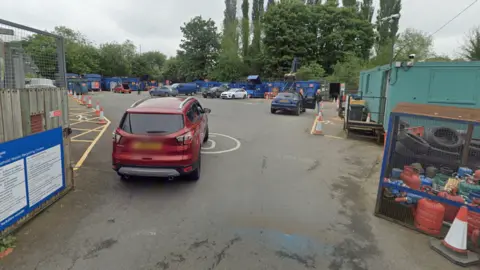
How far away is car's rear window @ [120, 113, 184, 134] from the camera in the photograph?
5258 millimetres

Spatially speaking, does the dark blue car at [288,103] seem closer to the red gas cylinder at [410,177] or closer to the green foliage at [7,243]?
the red gas cylinder at [410,177]

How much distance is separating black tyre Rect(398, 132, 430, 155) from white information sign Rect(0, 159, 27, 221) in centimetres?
582

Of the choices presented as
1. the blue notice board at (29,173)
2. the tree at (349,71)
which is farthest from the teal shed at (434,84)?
the tree at (349,71)

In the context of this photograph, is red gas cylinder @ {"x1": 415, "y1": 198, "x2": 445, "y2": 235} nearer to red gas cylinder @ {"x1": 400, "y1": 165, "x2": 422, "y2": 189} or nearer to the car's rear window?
red gas cylinder @ {"x1": 400, "y1": 165, "x2": 422, "y2": 189}

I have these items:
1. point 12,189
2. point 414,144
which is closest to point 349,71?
point 414,144

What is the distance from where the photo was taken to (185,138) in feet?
17.2

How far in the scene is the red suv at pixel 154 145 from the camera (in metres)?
5.11

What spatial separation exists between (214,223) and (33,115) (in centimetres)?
305

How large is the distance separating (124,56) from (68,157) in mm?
62126

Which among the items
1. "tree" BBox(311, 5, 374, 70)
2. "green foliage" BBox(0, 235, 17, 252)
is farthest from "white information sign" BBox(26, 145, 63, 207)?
"tree" BBox(311, 5, 374, 70)

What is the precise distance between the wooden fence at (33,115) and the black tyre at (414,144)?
5.80 m

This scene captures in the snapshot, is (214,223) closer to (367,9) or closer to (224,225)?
(224,225)

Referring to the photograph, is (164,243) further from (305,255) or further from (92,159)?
(92,159)

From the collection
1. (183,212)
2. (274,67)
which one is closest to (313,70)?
(274,67)
